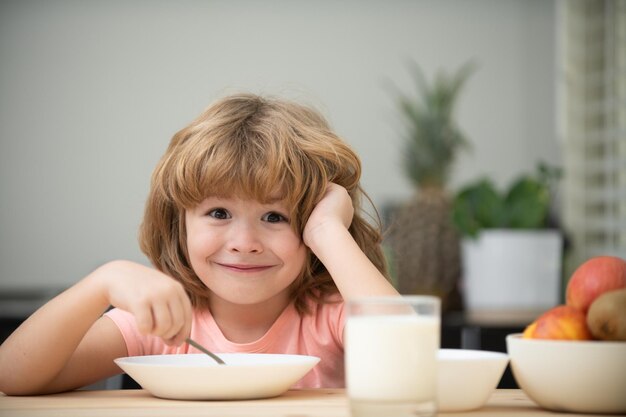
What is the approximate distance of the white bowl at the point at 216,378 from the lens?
3.17ft

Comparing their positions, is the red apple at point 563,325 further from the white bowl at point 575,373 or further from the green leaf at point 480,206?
the green leaf at point 480,206

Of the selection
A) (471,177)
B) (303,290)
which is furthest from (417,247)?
(303,290)

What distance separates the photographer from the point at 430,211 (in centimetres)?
321

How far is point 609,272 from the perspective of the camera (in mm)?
915

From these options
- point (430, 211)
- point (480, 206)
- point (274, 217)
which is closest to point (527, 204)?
point (480, 206)

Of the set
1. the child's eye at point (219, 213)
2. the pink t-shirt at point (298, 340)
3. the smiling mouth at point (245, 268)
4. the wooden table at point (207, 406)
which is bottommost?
the pink t-shirt at point (298, 340)

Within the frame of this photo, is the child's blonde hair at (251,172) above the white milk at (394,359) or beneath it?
above

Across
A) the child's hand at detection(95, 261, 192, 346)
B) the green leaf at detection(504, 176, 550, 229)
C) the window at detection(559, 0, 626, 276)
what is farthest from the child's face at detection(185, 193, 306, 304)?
the window at detection(559, 0, 626, 276)

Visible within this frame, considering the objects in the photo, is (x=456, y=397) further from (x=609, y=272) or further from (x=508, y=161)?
(x=508, y=161)

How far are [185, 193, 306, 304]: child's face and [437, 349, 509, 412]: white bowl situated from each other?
50 cm

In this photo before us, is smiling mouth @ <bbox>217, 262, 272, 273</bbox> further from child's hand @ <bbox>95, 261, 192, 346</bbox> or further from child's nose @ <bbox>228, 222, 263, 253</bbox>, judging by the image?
child's hand @ <bbox>95, 261, 192, 346</bbox>

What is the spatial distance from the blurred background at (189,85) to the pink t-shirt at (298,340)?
2.37 metres

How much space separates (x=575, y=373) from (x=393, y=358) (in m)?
0.21

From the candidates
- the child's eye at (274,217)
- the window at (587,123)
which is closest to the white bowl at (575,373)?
the child's eye at (274,217)
